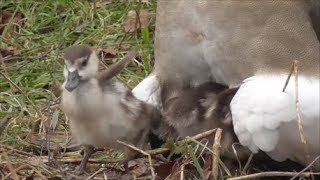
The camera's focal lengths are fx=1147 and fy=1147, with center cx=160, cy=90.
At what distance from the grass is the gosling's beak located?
2.00 ft

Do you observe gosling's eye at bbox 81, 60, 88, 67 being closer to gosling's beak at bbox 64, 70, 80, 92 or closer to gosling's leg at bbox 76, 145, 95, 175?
gosling's beak at bbox 64, 70, 80, 92

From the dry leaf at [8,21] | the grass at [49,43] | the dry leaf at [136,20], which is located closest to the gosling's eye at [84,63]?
the grass at [49,43]

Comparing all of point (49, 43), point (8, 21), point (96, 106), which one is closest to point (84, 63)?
point (96, 106)

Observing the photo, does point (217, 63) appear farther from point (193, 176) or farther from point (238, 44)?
point (193, 176)

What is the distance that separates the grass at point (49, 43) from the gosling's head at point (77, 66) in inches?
23.6

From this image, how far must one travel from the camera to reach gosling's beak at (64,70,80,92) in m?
3.21

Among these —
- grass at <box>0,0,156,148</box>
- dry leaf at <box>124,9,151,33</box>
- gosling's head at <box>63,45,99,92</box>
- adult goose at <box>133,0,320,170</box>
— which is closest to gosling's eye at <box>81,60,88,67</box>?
gosling's head at <box>63,45,99,92</box>

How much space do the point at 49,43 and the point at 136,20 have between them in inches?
14.5

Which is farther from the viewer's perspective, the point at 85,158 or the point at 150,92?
the point at 150,92

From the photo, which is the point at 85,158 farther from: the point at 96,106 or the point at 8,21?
the point at 8,21

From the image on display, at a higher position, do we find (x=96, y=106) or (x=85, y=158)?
(x=96, y=106)

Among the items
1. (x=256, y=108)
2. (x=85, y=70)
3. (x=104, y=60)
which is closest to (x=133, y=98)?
(x=85, y=70)

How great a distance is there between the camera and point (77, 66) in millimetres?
3240

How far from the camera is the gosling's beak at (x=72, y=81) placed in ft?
10.5
